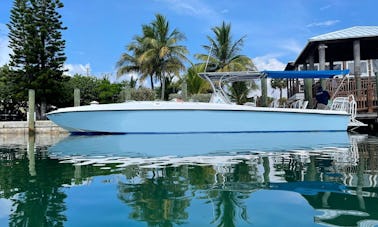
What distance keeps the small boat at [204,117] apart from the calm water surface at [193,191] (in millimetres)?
4398

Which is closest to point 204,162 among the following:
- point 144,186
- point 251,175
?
point 251,175

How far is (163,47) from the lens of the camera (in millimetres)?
23578

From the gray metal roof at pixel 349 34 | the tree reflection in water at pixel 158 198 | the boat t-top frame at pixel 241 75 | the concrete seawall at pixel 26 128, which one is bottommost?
the tree reflection in water at pixel 158 198

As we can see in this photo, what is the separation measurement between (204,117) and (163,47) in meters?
14.3

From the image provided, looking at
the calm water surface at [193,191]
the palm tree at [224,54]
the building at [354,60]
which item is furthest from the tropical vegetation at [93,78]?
the calm water surface at [193,191]

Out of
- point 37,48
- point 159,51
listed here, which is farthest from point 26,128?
point 159,51

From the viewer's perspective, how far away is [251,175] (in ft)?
13.1

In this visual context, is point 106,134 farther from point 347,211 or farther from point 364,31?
point 364,31

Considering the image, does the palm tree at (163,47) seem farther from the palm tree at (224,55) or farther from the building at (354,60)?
the building at (354,60)

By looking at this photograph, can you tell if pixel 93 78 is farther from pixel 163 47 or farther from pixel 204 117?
pixel 204 117

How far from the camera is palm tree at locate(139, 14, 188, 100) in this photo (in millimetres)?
23828

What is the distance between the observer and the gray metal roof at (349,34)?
12945 millimetres

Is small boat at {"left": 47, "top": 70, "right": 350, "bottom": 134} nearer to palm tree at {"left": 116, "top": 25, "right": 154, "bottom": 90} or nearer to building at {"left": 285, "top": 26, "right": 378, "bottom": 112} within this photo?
building at {"left": 285, "top": 26, "right": 378, "bottom": 112}

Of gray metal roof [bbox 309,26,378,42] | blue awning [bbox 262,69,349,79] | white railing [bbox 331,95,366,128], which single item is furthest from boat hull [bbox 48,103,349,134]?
gray metal roof [bbox 309,26,378,42]
